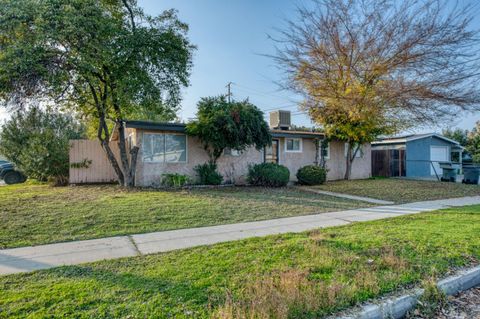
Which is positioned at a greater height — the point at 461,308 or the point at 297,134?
the point at 297,134

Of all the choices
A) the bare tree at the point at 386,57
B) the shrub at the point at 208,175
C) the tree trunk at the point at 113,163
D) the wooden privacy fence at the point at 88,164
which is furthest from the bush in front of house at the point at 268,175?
the wooden privacy fence at the point at 88,164

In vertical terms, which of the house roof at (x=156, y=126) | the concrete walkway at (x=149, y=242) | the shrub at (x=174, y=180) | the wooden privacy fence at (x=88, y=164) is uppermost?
the house roof at (x=156, y=126)

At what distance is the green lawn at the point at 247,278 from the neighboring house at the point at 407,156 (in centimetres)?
1664

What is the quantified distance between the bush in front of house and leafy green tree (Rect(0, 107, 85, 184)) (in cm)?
826

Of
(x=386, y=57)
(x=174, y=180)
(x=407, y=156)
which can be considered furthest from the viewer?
(x=407, y=156)

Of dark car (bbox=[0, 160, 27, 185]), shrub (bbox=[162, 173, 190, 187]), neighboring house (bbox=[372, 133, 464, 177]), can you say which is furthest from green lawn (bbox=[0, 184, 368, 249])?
neighboring house (bbox=[372, 133, 464, 177])

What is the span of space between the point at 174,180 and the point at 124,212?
16.4 ft

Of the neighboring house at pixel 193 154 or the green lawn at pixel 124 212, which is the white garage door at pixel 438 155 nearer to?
the neighboring house at pixel 193 154

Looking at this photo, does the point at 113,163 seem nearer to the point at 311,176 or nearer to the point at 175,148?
the point at 175,148

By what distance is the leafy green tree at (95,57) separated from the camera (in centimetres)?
902

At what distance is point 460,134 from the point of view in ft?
93.4

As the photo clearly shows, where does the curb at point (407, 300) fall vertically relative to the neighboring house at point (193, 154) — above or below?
below

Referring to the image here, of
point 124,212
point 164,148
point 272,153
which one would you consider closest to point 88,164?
point 164,148

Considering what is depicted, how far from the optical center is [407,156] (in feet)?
65.8
